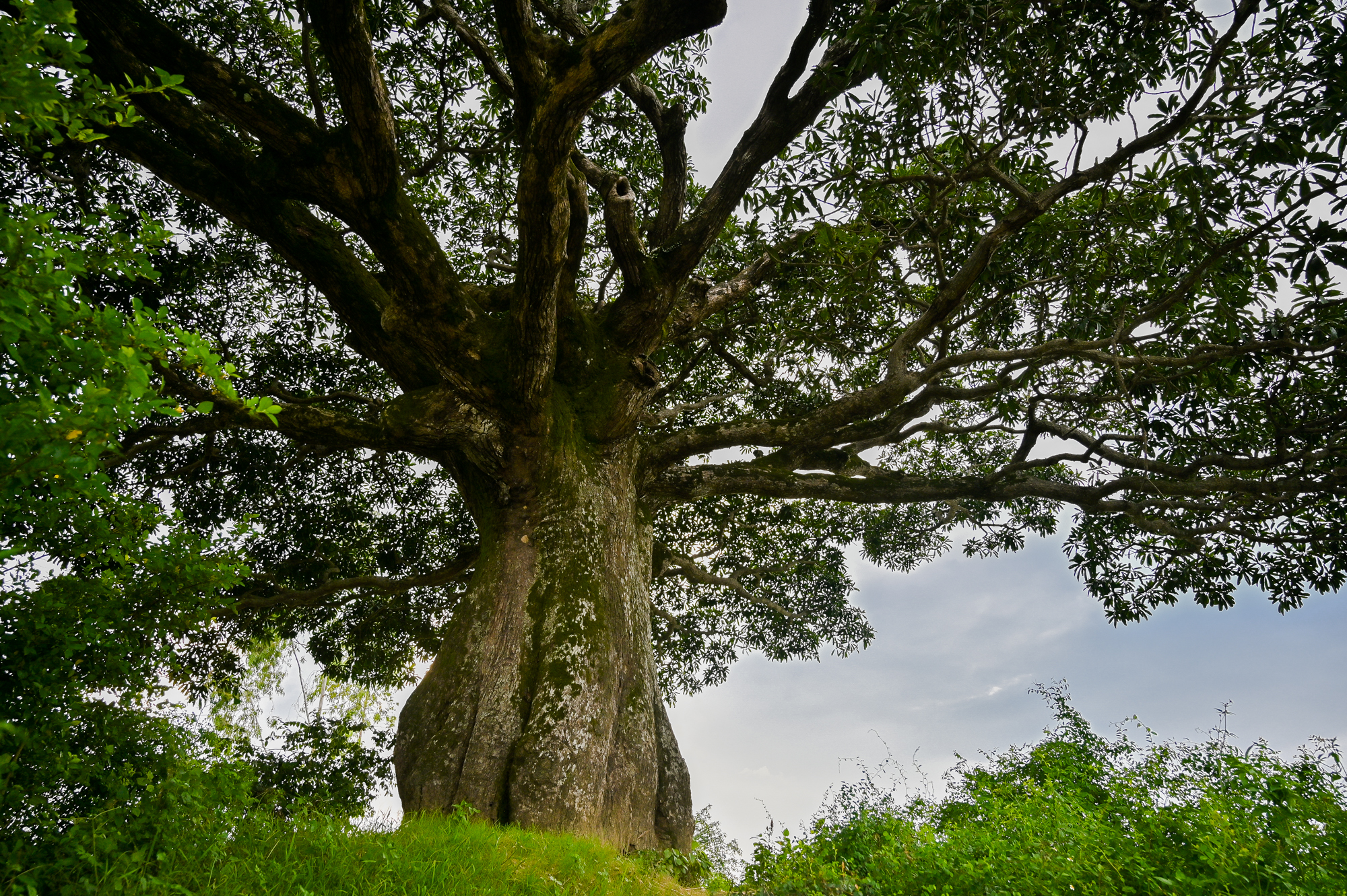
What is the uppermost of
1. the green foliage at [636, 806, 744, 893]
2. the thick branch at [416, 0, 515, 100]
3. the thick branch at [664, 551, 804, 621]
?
the thick branch at [416, 0, 515, 100]

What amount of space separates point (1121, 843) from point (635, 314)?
233 inches

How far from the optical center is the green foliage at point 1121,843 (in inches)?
123

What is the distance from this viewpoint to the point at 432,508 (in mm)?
11062

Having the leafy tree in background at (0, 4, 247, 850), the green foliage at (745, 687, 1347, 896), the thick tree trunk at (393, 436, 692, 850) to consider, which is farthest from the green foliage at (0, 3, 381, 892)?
the green foliage at (745, 687, 1347, 896)

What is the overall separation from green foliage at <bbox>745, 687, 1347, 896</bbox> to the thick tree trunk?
62.6 inches

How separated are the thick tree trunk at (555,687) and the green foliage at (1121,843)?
1.59 m

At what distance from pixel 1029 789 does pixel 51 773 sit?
5659mm

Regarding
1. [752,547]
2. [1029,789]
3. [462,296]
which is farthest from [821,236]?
[752,547]

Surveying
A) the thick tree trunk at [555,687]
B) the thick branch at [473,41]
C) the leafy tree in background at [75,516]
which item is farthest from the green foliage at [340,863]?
the thick branch at [473,41]

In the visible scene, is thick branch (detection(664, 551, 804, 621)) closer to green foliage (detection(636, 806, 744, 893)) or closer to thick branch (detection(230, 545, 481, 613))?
thick branch (detection(230, 545, 481, 613))

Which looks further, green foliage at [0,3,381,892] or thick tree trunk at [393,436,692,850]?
thick tree trunk at [393,436,692,850]

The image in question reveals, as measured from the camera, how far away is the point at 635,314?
294 inches

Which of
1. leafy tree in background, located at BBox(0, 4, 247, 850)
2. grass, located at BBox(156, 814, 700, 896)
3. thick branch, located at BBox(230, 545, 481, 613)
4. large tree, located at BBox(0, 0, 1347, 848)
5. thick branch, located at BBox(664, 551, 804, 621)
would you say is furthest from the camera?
thick branch, located at BBox(664, 551, 804, 621)

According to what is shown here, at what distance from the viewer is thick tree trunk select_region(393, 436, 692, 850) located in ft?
17.9
